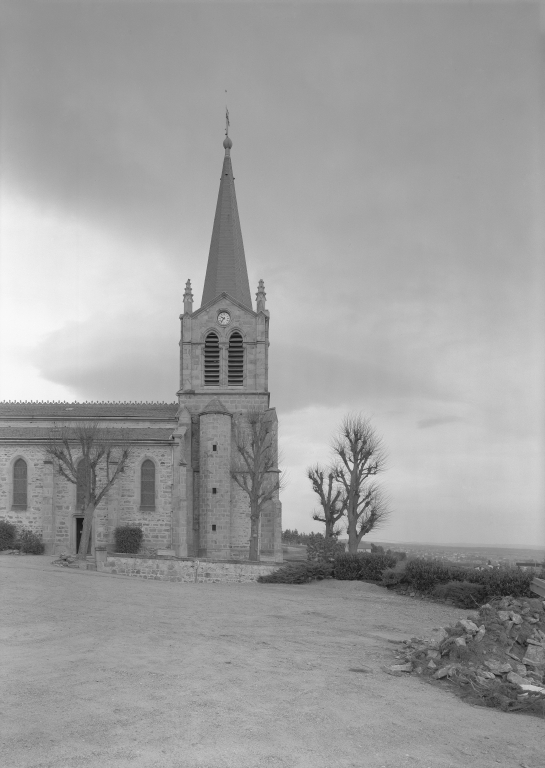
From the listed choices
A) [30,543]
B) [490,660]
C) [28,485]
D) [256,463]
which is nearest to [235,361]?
[256,463]

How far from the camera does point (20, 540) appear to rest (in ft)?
118

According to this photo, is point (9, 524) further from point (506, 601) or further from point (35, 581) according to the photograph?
point (506, 601)

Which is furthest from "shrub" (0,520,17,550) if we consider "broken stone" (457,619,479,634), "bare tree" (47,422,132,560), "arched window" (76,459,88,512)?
"broken stone" (457,619,479,634)

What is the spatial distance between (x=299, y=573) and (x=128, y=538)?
1228 centimetres

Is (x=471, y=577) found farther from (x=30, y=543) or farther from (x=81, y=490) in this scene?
(x=30, y=543)

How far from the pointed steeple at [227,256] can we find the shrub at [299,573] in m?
19.2

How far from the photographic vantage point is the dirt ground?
825 cm

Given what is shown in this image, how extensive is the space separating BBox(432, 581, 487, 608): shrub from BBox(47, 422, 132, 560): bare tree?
18.1 m

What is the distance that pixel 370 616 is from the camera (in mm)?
19219

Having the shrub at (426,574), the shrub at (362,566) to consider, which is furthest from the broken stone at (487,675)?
the shrub at (362,566)

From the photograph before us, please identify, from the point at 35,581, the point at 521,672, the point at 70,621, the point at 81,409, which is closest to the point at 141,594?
the point at 35,581

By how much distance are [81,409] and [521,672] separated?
35.3 m

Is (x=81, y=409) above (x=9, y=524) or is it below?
above

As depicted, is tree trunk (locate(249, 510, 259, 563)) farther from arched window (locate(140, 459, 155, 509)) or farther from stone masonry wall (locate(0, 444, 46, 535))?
stone masonry wall (locate(0, 444, 46, 535))
